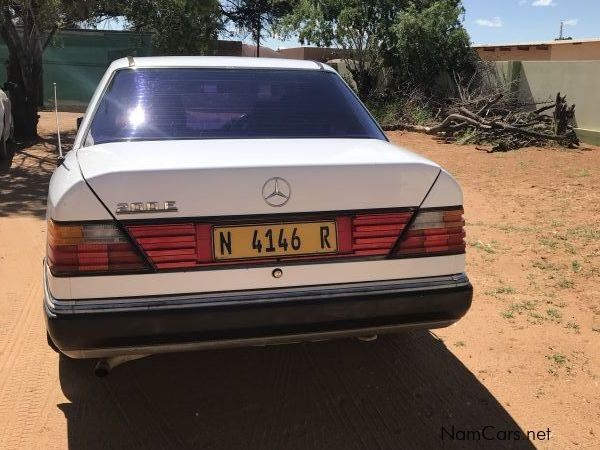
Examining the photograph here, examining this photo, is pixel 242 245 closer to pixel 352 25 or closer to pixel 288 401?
pixel 288 401

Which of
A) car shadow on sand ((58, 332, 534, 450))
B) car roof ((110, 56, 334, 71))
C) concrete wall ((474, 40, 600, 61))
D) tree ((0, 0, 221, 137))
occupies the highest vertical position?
concrete wall ((474, 40, 600, 61))

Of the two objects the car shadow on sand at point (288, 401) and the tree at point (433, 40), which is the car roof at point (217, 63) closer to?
the car shadow on sand at point (288, 401)

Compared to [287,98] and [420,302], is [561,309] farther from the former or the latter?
[287,98]

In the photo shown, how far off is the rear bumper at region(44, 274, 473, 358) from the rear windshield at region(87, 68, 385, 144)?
0.92 meters

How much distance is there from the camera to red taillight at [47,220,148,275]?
2.30 metres

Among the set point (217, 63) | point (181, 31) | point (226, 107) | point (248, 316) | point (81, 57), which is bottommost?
point (248, 316)

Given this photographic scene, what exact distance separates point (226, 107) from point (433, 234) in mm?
1367

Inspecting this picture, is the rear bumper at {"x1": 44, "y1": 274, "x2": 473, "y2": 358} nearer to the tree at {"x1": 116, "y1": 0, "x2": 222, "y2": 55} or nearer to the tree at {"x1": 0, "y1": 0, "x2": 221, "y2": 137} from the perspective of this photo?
the tree at {"x1": 0, "y1": 0, "x2": 221, "y2": 137}

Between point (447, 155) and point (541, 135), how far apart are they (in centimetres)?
239

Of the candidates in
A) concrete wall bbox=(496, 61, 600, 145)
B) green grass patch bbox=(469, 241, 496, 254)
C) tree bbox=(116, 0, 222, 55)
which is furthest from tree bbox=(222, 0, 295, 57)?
green grass patch bbox=(469, 241, 496, 254)

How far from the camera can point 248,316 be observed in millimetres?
2395

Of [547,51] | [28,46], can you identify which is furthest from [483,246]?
[547,51]

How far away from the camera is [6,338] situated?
12.0 feet

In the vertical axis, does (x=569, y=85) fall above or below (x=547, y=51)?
below
